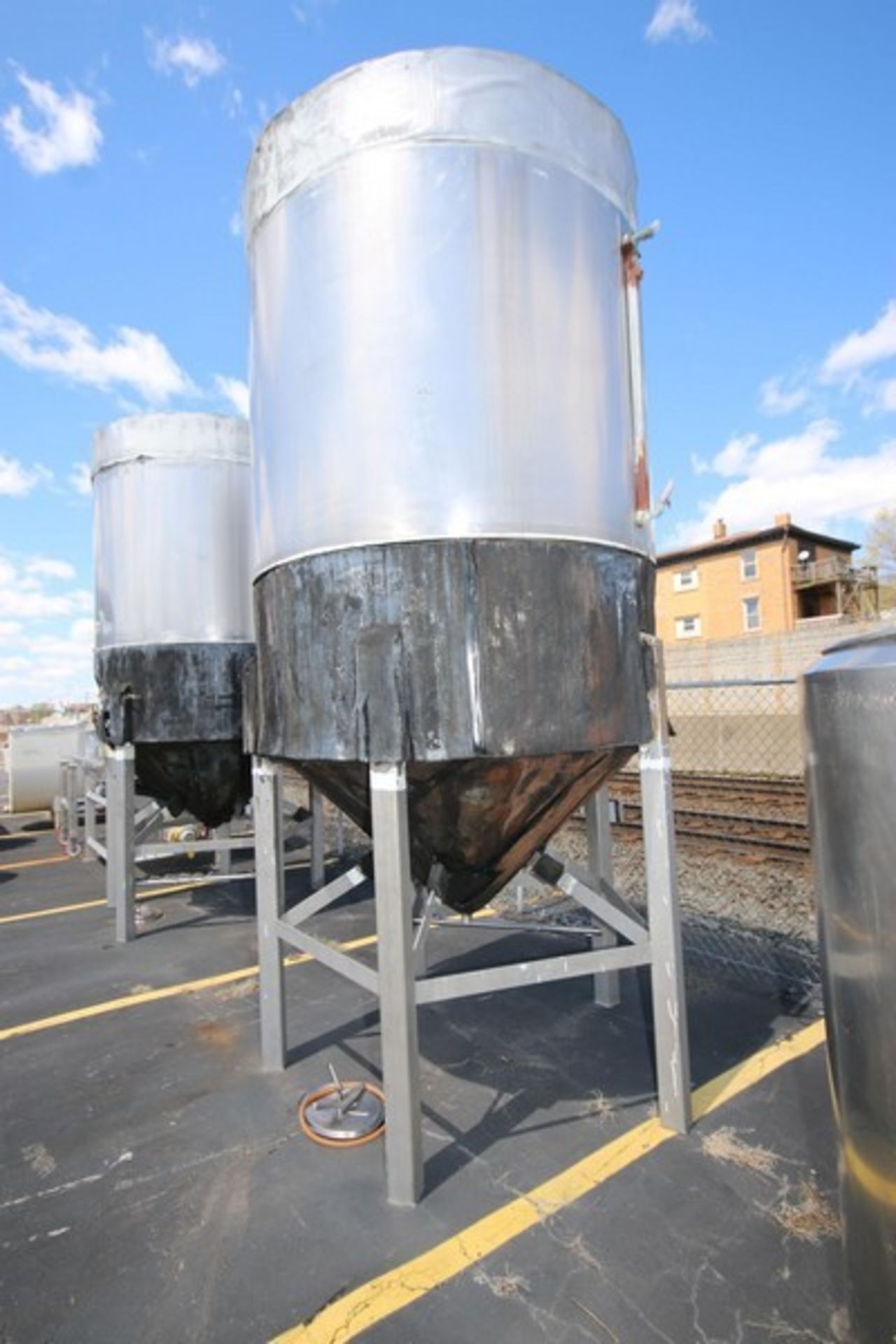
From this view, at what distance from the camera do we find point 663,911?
10.2 feet

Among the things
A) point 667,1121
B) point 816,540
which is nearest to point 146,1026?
point 667,1121

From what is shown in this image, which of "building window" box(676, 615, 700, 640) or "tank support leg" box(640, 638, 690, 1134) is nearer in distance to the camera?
"tank support leg" box(640, 638, 690, 1134)

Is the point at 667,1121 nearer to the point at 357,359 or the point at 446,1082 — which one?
the point at 446,1082

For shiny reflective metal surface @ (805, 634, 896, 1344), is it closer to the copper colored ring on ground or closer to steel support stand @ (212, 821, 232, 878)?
the copper colored ring on ground

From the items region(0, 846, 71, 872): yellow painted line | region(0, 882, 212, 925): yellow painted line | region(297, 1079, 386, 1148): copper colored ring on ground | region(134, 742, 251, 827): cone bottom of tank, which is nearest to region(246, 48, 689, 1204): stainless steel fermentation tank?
region(297, 1079, 386, 1148): copper colored ring on ground

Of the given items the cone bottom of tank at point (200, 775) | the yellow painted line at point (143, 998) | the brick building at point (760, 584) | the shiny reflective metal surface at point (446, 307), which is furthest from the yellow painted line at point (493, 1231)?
the brick building at point (760, 584)

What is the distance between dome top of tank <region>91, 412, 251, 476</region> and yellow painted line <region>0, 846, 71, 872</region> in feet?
20.5

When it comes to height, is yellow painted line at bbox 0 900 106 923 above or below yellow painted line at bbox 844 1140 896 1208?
below

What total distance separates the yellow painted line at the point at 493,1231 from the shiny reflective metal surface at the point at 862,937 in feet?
4.56

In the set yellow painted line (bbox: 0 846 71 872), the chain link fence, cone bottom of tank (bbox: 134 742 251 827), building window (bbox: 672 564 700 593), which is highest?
building window (bbox: 672 564 700 593)

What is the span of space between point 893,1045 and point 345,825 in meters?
10.2

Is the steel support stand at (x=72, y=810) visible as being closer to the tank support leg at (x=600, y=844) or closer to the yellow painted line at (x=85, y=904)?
the yellow painted line at (x=85, y=904)

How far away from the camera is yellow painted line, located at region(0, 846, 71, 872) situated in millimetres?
9438

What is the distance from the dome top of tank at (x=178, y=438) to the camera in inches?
234
